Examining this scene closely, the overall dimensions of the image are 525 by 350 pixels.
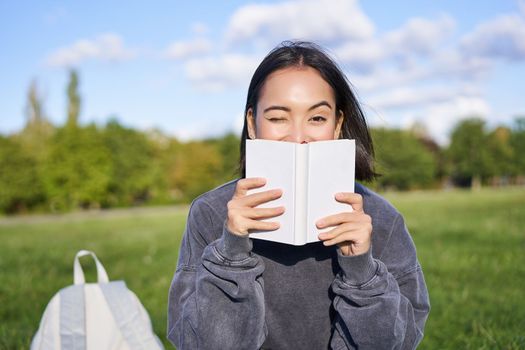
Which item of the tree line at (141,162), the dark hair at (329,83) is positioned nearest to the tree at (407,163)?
the tree line at (141,162)

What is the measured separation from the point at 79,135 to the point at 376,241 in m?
42.7

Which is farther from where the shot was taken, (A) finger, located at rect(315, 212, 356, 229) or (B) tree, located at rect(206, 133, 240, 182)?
→ (B) tree, located at rect(206, 133, 240, 182)

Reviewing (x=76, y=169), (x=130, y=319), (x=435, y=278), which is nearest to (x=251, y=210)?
(x=130, y=319)

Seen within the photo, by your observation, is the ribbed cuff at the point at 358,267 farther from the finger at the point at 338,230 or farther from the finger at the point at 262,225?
the finger at the point at 262,225

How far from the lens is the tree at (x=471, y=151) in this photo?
7056cm

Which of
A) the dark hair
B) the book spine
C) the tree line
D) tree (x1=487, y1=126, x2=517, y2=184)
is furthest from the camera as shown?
tree (x1=487, y1=126, x2=517, y2=184)

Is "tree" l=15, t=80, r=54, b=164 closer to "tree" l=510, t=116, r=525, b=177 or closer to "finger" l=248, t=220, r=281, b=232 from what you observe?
"finger" l=248, t=220, r=281, b=232

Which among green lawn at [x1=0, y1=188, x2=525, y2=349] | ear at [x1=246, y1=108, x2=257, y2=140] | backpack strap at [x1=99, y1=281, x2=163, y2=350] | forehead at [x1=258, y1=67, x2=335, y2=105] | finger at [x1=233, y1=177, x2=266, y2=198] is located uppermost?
forehead at [x1=258, y1=67, x2=335, y2=105]

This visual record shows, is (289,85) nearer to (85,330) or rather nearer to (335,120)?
(335,120)

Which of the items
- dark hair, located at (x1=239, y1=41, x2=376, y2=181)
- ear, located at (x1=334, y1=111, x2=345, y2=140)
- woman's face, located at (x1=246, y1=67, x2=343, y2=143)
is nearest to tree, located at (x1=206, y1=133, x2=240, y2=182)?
dark hair, located at (x1=239, y1=41, x2=376, y2=181)

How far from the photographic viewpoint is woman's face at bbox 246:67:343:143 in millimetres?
1960

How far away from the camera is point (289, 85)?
1.99 m

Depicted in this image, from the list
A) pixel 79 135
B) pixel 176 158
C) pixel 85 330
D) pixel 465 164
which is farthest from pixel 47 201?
pixel 465 164

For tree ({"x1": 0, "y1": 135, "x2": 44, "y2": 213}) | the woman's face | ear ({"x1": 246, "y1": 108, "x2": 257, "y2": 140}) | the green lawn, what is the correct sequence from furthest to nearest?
tree ({"x1": 0, "y1": 135, "x2": 44, "y2": 213}) < the green lawn < ear ({"x1": 246, "y1": 108, "x2": 257, "y2": 140}) < the woman's face
